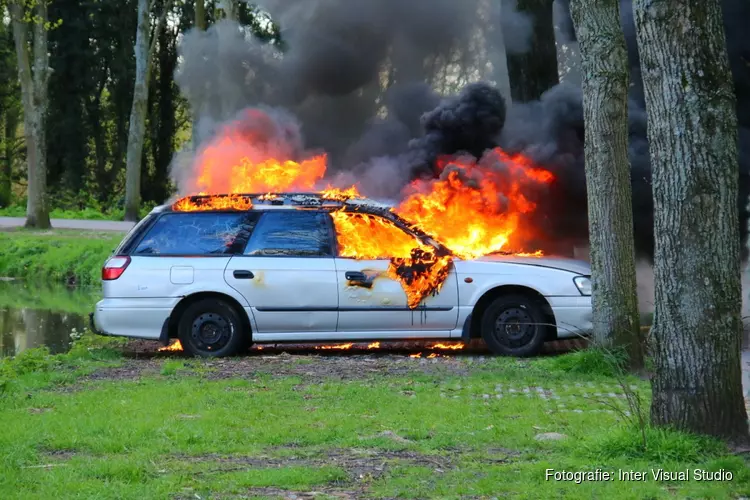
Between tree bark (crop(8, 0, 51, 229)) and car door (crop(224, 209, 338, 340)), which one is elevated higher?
tree bark (crop(8, 0, 51, 229))

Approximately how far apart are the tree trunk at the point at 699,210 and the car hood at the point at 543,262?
5.08 m

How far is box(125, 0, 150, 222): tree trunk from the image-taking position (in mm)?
30891

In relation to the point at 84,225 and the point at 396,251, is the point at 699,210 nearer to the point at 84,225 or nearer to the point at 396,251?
the point at 396,251

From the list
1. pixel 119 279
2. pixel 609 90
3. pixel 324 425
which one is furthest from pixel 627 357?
pixel 119 279

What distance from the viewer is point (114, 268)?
1126 centimetres

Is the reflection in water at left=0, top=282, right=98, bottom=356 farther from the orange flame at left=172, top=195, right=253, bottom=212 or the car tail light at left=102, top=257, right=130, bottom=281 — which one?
the orange flame at left=172, top=195, right=253, bottom=212

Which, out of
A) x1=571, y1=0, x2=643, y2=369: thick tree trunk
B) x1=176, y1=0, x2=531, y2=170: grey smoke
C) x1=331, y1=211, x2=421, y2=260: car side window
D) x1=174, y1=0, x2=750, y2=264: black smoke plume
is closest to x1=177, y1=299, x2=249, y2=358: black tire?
x1=331, y1=211, x2=421, y2=260: car side window

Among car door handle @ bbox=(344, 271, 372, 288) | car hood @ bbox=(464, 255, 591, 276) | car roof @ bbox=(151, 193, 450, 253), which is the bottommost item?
car door handle @ bbox=(344, 271, 372, 288)

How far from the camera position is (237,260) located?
11.3m

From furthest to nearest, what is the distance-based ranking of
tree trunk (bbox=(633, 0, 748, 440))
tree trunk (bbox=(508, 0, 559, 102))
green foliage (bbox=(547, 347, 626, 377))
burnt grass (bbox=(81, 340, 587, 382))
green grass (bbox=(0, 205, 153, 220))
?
green grass (bbox=(0, 205, 153, 220)) → tree trunk (bbox=(508, 0, 559, 102)) → burnt grass (bbox=(81, 340, 587, 382)) → green foliage (bbox=(547, 347, 626, 377)) → tree trunk (bbox=(633, 0, 748, 440))

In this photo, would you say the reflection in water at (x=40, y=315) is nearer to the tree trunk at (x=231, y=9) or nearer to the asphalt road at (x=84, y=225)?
the tree trunk at (x=231, y=9)

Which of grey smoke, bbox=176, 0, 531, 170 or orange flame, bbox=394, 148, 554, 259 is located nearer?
orange flame, bbox=394, 148, 554, 259

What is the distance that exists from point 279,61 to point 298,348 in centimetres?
1008

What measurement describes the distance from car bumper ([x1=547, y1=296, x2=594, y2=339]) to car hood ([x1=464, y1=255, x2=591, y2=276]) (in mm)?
320
